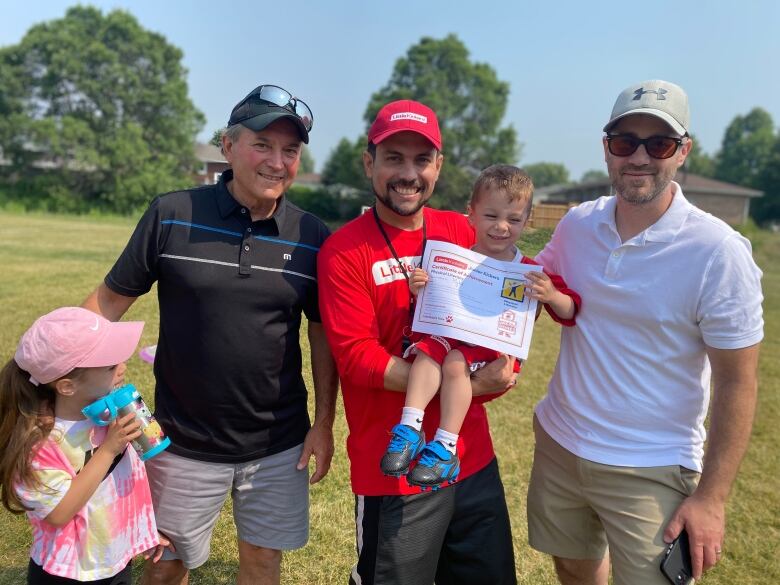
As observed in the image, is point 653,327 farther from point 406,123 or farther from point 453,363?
point 406,123

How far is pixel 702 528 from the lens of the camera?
6.80 ft

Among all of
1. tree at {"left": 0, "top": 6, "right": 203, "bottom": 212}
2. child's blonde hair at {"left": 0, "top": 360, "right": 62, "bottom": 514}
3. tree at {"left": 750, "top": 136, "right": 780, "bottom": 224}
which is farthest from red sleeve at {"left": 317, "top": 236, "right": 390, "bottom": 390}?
tree at {"left": 750, "top": 136, "right": 780, "bottom": 224}

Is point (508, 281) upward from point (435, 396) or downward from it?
upward

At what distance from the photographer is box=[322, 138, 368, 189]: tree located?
3450 cm

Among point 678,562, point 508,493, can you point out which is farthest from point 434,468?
point 508,493

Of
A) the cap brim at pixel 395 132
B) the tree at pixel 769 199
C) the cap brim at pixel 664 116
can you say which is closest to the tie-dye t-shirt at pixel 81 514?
the cap brim at pixel 395 132

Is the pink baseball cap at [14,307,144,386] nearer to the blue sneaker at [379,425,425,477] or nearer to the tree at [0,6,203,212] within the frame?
the blue sneaker at [379,425,425,477]

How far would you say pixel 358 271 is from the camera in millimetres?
2285

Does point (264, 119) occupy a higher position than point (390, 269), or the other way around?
point (264, 119)

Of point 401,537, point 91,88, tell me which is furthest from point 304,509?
point 91,88

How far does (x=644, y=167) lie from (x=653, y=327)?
600 mm

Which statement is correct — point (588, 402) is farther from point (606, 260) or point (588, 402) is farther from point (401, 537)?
point (401, 537)

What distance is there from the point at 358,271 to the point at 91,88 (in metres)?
48.1

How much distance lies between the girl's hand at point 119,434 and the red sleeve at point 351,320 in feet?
2.56
